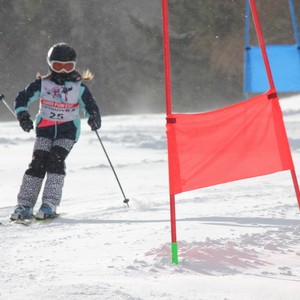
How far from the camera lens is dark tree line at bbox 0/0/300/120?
72.0 feet

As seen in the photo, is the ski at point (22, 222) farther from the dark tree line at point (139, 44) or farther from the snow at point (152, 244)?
the dark tree line at point (139, 44)

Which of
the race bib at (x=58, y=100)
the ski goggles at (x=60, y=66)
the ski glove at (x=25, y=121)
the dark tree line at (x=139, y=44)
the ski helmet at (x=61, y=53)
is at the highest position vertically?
the dark tree line at (x=139, y=44)

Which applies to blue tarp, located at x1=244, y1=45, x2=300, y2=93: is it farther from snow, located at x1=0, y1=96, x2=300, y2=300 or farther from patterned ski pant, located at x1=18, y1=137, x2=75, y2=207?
patterned ski pant, located at x1=18, y1=137, x2=75, y2=207

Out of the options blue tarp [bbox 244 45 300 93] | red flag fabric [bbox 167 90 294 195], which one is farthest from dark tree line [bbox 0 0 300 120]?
red flag fabric [bbox 167 90 294 195]

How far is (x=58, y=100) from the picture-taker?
15.3ft

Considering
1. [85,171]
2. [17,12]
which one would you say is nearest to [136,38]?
[17,12]

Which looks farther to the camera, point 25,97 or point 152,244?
A: point 25,97

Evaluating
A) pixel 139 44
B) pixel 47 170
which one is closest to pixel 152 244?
pixel 47 170

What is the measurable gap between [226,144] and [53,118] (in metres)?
1.77

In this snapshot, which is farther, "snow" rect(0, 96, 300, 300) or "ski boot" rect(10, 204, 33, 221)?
"ski boot" rect(10, 204, 33, 221)

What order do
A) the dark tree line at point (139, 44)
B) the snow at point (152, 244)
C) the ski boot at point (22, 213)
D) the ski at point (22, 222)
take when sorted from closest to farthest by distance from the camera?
the snow at point (152, 244)
the ski at point (22, 222)
the ski boot at point (22, 213)
the dark tree line at point (139, 44)

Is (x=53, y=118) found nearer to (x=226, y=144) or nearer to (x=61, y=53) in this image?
(x=61, y=53)

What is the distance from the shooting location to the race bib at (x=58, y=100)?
464 cm

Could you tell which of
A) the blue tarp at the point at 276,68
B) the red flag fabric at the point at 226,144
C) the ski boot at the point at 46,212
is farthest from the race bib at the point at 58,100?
the blue tarp at the point at 276,68
